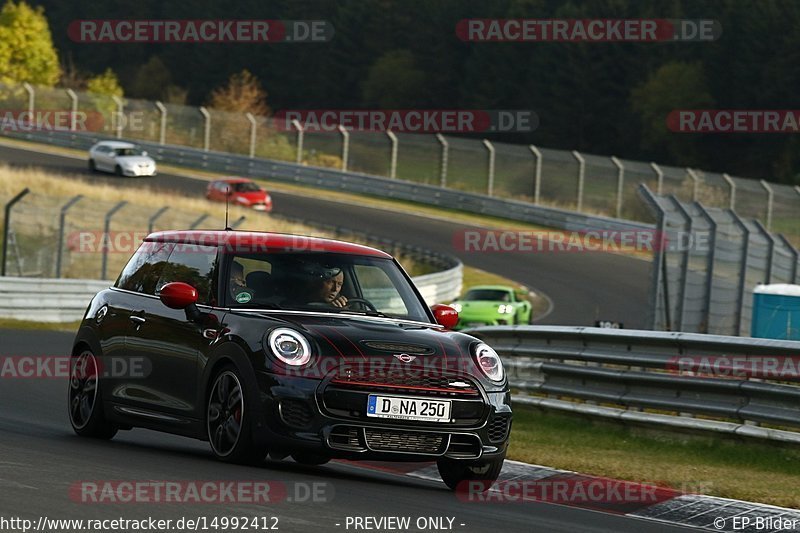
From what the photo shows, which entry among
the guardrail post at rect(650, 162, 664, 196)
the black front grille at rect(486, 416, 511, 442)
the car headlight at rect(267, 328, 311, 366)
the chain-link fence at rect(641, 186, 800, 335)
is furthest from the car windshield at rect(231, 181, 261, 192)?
the car headlight at rect(267, 328, 311, 366)

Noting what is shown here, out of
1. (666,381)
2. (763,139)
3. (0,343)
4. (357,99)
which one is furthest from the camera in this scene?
(357,99)

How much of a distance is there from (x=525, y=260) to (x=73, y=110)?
2373cm

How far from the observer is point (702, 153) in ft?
275

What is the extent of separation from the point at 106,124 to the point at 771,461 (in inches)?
2026

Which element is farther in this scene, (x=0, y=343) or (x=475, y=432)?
(x=0, y=343)

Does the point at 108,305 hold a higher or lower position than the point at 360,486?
higher

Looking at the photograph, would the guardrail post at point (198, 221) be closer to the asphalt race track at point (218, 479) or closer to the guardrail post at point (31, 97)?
the asphalt race track at point (218, 479)

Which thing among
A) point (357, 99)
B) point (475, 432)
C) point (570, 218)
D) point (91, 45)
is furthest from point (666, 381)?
point (91, 45)

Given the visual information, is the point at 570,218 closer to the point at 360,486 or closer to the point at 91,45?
the point at 360,486

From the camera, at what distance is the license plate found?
8.69m

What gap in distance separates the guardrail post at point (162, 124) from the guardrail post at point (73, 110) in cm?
328

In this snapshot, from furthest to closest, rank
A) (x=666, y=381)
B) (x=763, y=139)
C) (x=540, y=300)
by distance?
(x=763, y=139), (x=540, y=300), (x=666, y=381)

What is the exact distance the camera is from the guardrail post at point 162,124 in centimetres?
5816

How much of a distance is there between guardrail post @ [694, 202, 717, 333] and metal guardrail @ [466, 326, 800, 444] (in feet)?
17.4
